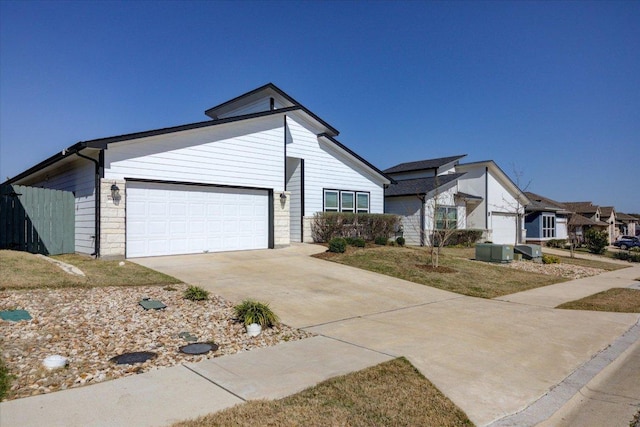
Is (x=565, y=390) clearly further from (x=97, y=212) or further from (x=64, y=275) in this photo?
(x=97, y=212)

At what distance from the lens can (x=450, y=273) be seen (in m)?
14.8

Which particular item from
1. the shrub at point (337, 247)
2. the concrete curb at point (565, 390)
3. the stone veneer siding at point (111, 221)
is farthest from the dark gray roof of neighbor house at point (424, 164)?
the concrete curb at point (565, 390)

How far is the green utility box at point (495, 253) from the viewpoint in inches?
755

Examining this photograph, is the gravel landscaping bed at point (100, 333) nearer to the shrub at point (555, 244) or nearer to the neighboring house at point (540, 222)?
the neighboring house at point (540, 222)

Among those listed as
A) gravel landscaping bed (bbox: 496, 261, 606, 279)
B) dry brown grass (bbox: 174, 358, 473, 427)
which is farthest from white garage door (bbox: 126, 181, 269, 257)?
dry brown grass (bbox: 174, 358, 473, 427)

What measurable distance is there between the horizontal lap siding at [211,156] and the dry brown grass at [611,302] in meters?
11.9

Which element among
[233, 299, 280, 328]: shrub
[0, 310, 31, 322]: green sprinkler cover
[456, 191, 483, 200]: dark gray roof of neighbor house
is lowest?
[233, 299, 280, 328]: shrub

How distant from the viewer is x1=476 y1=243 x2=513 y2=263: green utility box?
19.2m

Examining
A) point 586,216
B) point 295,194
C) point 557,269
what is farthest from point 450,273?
point 586,216

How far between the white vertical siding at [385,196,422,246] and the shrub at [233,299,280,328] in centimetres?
2084

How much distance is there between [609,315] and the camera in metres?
9.84

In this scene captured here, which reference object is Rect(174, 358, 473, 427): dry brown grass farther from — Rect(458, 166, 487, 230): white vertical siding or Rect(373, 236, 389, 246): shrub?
Rect(458, 166, 487, 230): white vertical siding

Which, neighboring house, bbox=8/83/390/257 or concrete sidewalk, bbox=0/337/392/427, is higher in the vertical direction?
neighboring house, bbox=8/83/390/257

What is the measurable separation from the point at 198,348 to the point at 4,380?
7.36ft
